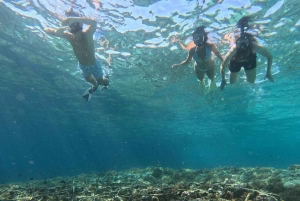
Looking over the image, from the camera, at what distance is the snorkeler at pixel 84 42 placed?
7698 mm

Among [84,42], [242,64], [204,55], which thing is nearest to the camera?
[84,42]

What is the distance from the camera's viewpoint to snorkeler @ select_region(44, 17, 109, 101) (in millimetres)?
7698

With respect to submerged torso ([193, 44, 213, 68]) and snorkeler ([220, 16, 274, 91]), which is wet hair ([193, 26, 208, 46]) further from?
snorkeler ([220, 16, 274, 91])

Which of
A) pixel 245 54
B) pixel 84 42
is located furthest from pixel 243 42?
pixel 84 42

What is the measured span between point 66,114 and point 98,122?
25.0 feet

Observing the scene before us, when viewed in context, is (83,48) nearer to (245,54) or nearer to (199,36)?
(199,36)

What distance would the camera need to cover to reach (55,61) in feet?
59.7

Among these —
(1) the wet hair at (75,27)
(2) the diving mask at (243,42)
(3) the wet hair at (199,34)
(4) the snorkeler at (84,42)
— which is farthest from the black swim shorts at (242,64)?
(1) the wet hair at (75,27)

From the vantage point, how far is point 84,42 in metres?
8.45

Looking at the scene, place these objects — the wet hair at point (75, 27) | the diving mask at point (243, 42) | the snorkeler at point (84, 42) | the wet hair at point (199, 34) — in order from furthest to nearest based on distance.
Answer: the wet hair at point (199, 34)
the diving mask at point (243, 42)
the wet hair at point (75, 27)
the snorkeler at point (84, 42)

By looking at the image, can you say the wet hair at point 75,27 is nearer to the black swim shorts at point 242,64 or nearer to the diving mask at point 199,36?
the diving mask at point 199,36

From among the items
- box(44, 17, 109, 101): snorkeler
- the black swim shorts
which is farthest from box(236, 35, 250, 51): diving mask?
box(44, 17, 109, 101): snorkeler

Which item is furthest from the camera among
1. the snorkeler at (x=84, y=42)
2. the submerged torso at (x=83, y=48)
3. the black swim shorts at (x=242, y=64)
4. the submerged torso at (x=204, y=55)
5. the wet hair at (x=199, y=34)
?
the submerged torso at (x=204, y=55)

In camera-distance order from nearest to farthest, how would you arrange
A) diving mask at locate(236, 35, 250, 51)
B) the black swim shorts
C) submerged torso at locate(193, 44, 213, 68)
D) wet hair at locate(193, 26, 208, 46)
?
1. diving mask at locate(236, 35, 250, 51)
2. wet hair at locate(193, 26, 208, 46)
3. the black swim shorts
4. submerged torso at locate(193, 44, 213, 68)
